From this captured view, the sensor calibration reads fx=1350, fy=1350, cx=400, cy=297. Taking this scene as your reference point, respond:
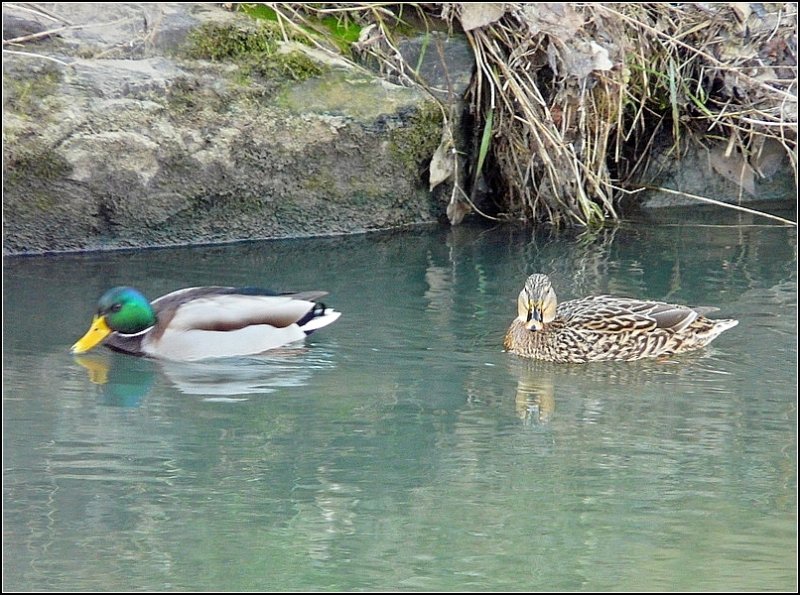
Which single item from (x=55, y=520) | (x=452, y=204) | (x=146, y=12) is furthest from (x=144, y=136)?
(x=55, y=520)

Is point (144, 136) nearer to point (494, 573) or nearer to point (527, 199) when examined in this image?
point (527, 199)

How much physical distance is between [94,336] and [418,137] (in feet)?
9.52

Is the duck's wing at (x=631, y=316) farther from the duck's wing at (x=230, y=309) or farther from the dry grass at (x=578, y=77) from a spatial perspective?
the dry grass at (x=578, y=77)

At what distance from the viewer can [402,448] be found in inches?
190

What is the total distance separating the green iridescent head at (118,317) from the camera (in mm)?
5980

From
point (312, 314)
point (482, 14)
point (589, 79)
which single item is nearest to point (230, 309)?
point (312, 314)

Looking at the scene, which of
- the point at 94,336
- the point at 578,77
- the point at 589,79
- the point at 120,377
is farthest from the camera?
the point at 589,79

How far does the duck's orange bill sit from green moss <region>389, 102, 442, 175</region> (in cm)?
270

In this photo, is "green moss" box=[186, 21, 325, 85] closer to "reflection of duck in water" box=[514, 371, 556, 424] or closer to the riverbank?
the riverbank

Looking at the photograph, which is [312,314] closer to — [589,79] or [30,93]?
[30,93]

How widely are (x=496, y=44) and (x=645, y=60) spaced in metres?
0.97

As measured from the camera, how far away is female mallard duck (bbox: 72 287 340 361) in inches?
237

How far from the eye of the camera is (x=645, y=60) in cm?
848

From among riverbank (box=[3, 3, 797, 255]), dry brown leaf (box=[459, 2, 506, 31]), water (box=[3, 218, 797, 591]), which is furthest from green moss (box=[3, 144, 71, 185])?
dry brown leaf (box=[459, 2, 506, 31])
